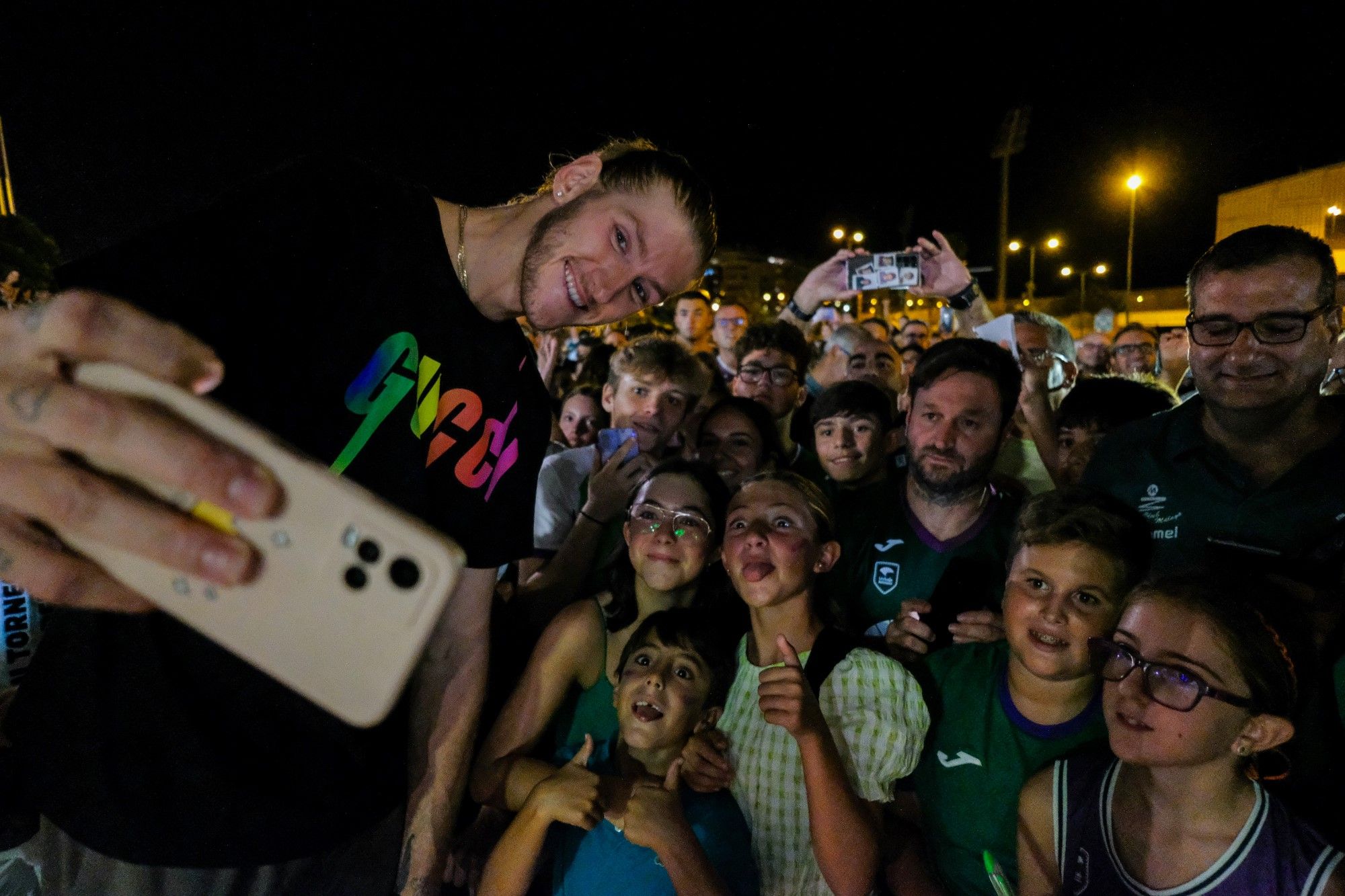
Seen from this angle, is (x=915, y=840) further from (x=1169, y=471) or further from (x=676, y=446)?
(x=676, y=446)

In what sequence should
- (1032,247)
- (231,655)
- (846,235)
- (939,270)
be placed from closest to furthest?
(231,655) < (939,270) < (1032,247) < (846,235)

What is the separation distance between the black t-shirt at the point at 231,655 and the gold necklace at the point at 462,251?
0.15 meters

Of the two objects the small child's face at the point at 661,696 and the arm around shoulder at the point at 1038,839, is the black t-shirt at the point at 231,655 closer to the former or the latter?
the small child's face at the point at 661,696

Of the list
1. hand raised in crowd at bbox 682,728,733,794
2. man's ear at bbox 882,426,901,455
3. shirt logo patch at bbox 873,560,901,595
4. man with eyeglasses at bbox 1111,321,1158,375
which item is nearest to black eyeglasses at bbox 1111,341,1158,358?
man with eyeglasses at bbox 1111,321,1158,375

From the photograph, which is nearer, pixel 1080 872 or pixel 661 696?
pixel 1080 872

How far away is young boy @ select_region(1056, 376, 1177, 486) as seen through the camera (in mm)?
3752

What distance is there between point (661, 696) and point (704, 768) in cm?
25

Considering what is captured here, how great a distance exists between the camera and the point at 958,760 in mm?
2223

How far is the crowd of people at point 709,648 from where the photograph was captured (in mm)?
1229

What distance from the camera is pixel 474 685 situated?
1682mm

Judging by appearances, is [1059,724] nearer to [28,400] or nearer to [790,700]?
[790,700]

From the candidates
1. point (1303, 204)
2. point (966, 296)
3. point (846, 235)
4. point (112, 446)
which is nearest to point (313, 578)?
point (112, 446)

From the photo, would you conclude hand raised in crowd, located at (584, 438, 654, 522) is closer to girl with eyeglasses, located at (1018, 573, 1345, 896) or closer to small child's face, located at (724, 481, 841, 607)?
small child's face, located at (724, 481, 841, 607)

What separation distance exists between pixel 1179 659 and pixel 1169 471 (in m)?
1.11
